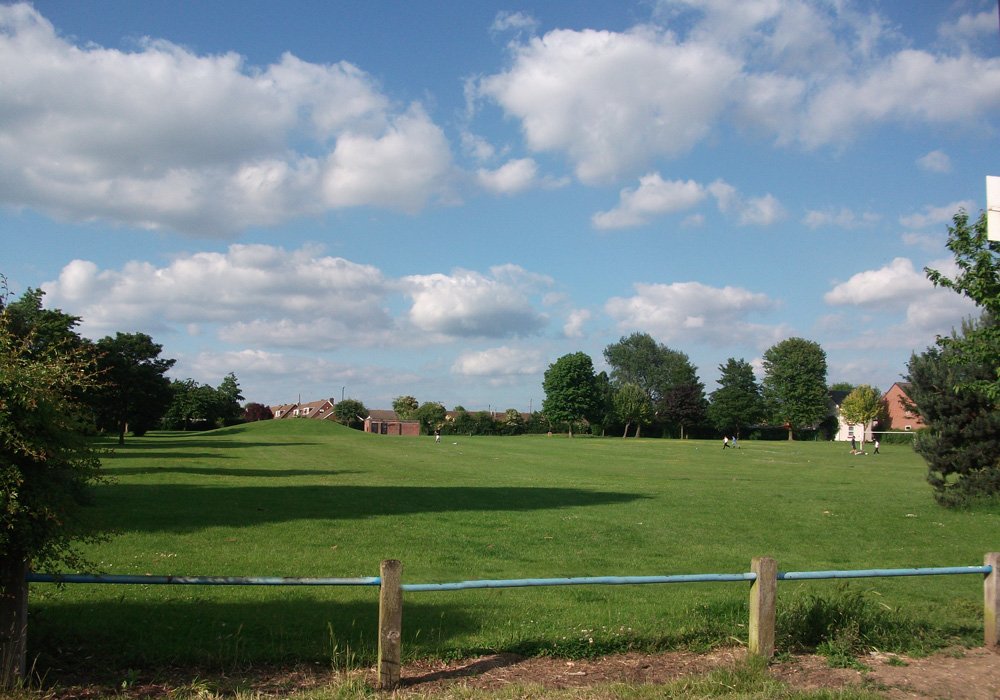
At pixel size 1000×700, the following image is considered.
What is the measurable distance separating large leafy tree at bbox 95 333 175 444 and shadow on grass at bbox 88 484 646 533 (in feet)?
110

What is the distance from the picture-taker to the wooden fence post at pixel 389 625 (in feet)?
21.2

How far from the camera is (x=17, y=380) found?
5.79m

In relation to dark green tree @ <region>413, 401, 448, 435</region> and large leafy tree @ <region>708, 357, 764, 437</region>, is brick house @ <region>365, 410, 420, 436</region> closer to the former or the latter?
dark green tree @ <region>413, 401, 448, 435</region>

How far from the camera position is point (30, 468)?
19.2 feet

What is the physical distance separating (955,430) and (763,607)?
59.0 ft

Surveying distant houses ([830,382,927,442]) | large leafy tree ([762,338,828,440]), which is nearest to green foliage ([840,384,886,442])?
distant houses ([830,382,927,442])

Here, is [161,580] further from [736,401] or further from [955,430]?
[736,401]

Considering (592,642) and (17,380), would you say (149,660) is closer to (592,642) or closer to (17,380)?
(17,380)

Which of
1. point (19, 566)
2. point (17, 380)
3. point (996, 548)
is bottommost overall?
point (996, 548)

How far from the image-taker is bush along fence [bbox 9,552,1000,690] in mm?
6309

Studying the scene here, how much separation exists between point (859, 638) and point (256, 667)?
594cm

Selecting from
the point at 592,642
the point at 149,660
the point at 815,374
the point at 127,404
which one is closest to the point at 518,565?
the point at 592,642

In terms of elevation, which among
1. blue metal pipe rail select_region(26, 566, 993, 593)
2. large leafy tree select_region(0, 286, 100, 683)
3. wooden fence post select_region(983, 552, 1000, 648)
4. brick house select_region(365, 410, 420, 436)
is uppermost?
large leafy tree select_region(0, 286, 100, 683)

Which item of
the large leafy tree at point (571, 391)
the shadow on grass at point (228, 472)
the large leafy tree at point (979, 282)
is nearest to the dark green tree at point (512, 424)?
the large leafy tree at point (571, 391)
